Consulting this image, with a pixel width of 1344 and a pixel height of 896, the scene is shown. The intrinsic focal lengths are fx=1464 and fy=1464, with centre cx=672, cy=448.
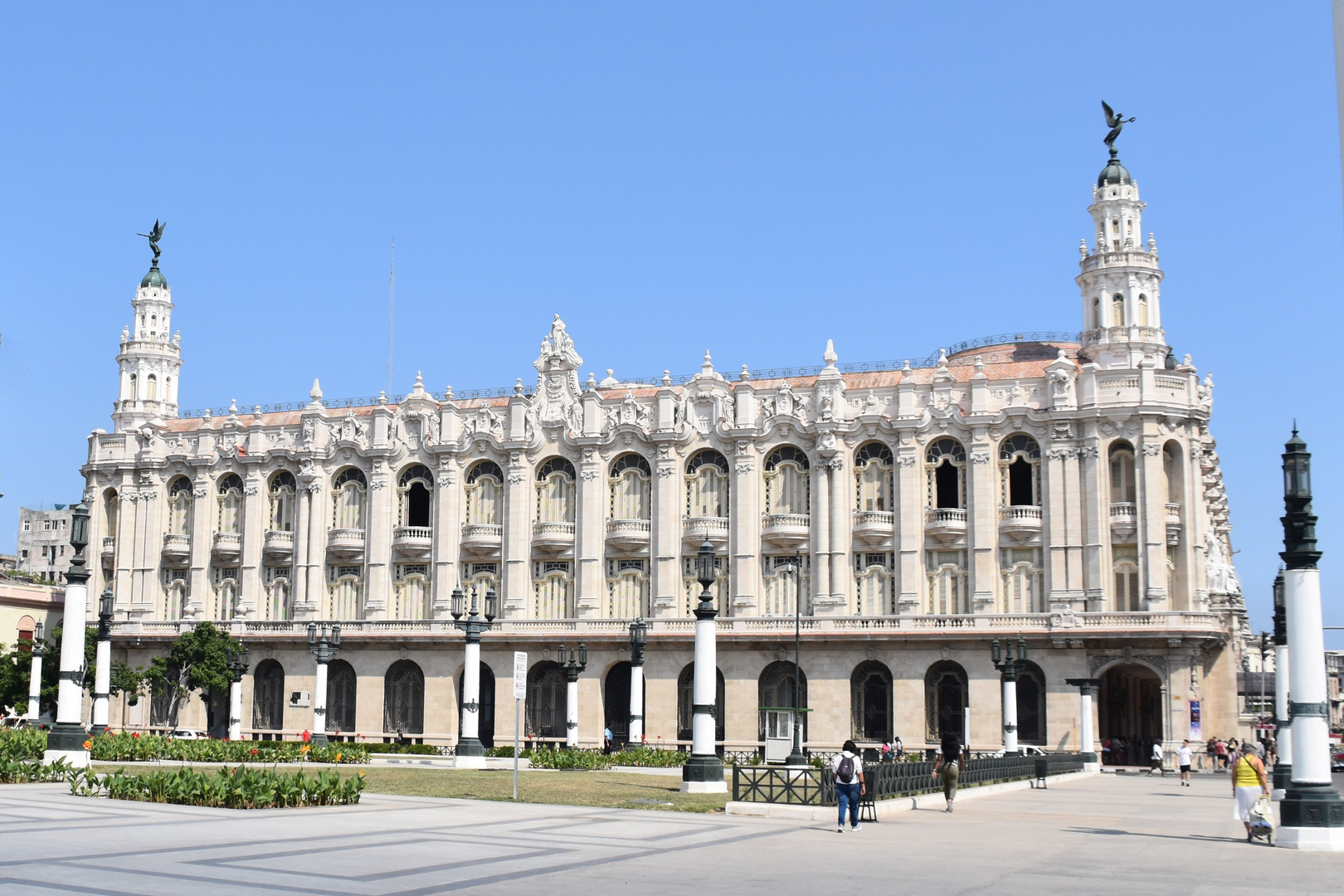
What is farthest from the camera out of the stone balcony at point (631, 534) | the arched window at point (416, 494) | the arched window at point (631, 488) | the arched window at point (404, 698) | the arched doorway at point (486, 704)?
the arched window at point (416, 494)

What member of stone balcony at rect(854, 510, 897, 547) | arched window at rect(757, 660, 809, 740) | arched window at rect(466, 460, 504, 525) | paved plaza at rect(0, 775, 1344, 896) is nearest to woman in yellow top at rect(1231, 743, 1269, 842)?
paved plaza at rect(0, 775, 1344, 896)

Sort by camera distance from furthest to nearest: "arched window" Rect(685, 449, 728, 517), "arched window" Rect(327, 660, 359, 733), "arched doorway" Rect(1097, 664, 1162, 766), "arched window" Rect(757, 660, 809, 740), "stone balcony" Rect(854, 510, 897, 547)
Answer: "arched window" Rect(327, 660, 359, 733)
"arched window" Rect(685, 449, 728, 517)
"arched window" Rect(757, 660, 809, 740)
"stone balcony" Rect(854, 510, 897, 547)
"arched doorway" Rect(1097, 664, 1162, 766)

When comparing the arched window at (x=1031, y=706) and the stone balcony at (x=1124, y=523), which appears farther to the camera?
the stone balcony at (x=1124, y=523)

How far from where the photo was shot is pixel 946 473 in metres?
66.1

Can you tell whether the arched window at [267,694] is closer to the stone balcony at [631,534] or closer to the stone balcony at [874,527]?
the stone balcony at [631,534]

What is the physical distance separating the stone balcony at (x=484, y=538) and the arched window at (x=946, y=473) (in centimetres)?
2132

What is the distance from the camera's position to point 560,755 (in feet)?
161

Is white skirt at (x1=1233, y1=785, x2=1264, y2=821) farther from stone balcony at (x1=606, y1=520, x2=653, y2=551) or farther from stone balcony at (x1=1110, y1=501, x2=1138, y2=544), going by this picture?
stone balcony at (x1=606, y1=520, x2=653, y2=551)

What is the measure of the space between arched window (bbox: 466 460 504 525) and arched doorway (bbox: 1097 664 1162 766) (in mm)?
30263

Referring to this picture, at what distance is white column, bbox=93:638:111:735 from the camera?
5594 cm

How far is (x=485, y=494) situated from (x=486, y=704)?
1049cm

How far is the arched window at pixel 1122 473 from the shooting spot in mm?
62844

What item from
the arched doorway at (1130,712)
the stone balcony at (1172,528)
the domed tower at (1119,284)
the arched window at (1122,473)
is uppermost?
the domed tower at (1119,284)

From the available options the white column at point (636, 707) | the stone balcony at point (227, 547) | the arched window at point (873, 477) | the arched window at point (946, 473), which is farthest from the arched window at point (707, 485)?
the stone balcony at point (227, 547)
